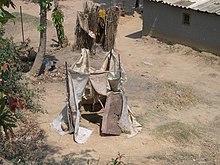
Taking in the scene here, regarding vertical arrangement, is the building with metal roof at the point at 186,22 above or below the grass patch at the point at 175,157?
above

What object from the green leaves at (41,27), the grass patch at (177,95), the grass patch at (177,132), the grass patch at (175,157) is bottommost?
the grass patch at (175,157)

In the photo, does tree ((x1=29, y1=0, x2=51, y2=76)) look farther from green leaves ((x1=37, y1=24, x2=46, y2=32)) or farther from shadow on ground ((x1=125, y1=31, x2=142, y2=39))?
shadow on ground ((x1=125, y1=31, x2=142, y2=39))

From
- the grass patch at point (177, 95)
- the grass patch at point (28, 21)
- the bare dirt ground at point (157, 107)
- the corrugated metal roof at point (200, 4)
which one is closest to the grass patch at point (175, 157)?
the bare dirt ground at point (157, 107)

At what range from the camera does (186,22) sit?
16156 mm

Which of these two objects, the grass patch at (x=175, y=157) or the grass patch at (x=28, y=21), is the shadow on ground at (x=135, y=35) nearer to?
the grass patch at (x=28, y=21)

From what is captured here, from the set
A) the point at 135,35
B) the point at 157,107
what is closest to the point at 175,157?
the point at 157,107

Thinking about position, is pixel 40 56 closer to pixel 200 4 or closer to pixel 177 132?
pixel 177 132

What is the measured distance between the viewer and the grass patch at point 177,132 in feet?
32.3

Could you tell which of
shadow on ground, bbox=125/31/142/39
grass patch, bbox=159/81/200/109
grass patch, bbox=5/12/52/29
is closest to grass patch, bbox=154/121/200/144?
grass patch, bbox=159/81/200/109

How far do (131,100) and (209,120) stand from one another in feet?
7.04

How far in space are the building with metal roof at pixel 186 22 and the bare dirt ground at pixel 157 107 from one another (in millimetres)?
367

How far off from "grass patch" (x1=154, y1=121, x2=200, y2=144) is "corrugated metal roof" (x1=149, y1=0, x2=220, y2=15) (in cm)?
596

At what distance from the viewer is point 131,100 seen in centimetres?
1174

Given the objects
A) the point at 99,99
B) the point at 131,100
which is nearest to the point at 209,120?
the point at 131,100
